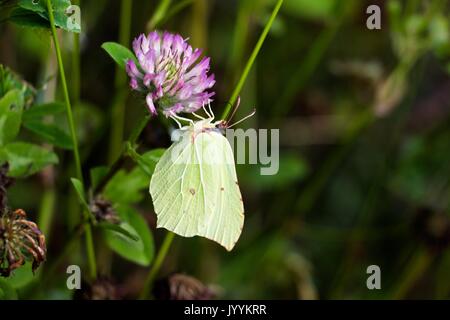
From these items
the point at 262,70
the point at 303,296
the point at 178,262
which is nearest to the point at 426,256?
the point at 303,296

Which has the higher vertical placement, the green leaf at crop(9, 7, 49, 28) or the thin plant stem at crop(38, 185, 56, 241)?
the green leaf at crop(9, 7, 49, 28)

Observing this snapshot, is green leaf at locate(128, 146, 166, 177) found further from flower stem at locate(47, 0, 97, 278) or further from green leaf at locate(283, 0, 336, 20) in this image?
green leaf at locate(283, 0, 336, 20)

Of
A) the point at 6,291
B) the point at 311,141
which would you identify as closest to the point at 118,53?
the point at 6,291

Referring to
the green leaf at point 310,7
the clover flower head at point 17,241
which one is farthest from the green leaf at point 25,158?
the green leaf at point 310,7

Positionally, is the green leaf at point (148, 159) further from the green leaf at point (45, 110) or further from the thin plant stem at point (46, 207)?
the thin plant stem at point (46, 207)

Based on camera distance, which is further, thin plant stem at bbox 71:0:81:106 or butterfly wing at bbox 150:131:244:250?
thin plant stem at bbox 71:0:81:106

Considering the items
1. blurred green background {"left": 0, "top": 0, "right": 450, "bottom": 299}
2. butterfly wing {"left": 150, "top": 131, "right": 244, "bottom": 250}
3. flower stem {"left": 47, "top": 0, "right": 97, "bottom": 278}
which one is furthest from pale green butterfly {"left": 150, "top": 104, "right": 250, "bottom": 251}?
blurred green background {"left": 0, "top": 0, "right": 450, "bottom": 299}
